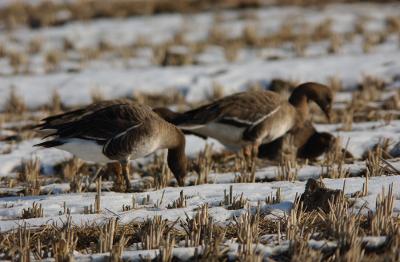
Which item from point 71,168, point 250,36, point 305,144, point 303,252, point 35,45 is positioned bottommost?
point 71,168

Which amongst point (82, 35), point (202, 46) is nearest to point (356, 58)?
point (202, 46)

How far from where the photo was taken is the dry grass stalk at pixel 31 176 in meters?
7.33

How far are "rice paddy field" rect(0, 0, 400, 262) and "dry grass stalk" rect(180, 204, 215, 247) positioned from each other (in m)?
0.01

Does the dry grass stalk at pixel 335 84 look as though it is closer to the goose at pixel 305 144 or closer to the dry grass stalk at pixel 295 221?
the goose at pixel 305 144

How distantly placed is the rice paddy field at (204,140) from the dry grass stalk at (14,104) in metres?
0.02

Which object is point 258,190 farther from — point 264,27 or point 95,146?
point 264,27

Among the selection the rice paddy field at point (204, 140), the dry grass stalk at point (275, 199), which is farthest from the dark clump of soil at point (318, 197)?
the dry grass stalk at point (275, 199)

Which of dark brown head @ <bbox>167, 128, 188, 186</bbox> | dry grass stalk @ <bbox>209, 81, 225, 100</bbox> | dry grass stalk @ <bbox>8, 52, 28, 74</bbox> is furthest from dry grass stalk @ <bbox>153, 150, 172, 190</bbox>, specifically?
dry grass stalk @ <bbox>8, 52, 28, 74</bbox>

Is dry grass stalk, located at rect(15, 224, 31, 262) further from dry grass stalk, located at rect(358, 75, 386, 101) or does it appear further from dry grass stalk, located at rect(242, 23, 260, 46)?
dry grass stalk, located at rect(242, 23, 260, 46)

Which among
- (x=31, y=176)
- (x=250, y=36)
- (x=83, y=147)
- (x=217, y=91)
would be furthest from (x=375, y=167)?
(x=250, y=36)

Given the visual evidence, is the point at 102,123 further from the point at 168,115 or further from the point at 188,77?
the point at 188,77

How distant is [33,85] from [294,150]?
6.08 m

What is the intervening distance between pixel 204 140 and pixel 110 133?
9.13ft

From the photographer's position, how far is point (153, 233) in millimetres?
5352
